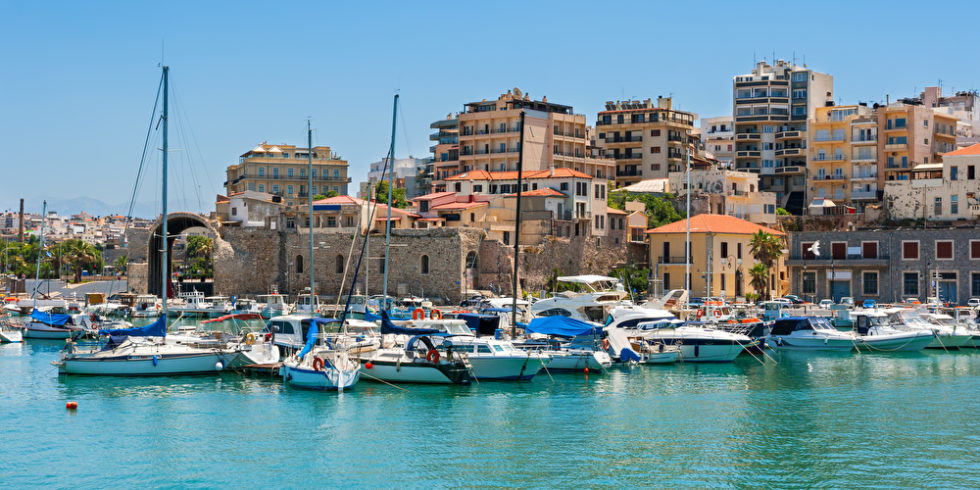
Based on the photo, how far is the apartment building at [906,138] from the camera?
8169 cm

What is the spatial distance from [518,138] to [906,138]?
30.8 meters

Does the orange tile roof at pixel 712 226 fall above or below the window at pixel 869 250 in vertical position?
above

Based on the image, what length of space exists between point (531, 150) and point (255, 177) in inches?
1273

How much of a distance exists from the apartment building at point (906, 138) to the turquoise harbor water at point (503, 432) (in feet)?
156

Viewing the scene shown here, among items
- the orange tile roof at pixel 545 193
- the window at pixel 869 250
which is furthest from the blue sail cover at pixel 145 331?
the window at pixel 869 250

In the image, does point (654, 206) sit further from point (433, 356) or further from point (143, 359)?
point (143, 359)

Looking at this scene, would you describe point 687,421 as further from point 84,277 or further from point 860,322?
point 84,277

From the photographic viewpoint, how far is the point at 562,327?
39.5 meters

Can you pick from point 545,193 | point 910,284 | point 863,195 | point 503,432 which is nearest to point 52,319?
point 545,193

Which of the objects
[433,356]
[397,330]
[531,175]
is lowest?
[433,356]

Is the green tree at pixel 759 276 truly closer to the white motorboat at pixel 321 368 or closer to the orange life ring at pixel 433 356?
the orange life ring at pixel 433 356

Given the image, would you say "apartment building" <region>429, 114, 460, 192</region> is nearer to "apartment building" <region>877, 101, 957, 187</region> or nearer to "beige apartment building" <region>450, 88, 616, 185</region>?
"beige apartment building" <region>450, 88, 616, 185</region>

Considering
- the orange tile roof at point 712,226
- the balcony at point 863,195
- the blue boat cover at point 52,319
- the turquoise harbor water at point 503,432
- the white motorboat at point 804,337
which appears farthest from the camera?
the balcony at point 863,195

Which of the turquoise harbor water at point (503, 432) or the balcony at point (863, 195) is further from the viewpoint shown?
the balcony at point (863, 195)
